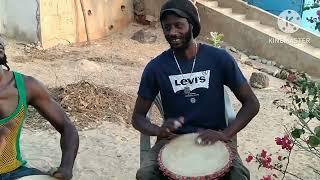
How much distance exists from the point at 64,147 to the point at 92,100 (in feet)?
9.13

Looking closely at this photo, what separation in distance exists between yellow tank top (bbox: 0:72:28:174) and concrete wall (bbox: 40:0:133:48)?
220 inches

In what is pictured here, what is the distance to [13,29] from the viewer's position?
331 inches

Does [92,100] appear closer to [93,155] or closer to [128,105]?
[128,105]

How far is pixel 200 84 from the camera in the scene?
3.22m

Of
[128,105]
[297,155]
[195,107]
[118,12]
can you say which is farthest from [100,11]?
[195,107]

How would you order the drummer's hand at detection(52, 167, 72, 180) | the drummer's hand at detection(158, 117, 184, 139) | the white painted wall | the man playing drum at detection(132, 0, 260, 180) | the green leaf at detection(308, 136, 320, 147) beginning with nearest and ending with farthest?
the green leaf at detection(308, 136, 320, 147), the drummer's hand at detection(52, 167, 72, 180), the drummer's hand at detection(158, 117, 184, 139), the man playing drum at detection(132, 0, 260, 180), the white painted wall

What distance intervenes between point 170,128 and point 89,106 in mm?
2668

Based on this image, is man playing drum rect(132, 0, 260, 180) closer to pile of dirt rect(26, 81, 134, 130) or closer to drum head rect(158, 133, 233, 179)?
drum head rect(158, 133, 233, 179)

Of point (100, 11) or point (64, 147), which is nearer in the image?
point (64, 147)

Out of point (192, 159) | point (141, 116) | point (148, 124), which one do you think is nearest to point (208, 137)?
point (192, 159)

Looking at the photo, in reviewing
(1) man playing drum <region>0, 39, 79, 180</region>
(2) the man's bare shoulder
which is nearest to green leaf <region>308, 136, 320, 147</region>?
(1) man playing drum <region>0, 39, 79, 180</region>

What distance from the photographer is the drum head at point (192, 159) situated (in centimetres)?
280

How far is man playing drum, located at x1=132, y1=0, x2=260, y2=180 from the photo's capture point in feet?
10.4

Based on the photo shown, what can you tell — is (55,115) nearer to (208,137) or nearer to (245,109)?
(208,137)
